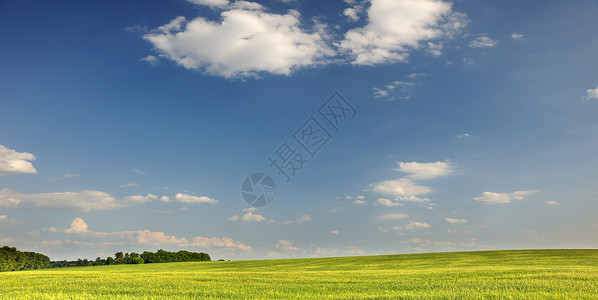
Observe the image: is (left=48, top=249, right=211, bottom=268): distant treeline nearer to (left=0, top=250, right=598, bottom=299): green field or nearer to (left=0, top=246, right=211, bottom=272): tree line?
(left=0, top=246, right=211, bottom=272): tree line

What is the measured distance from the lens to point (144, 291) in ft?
60.1

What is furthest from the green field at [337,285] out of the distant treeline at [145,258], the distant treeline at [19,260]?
the distant treeline at [19,260]

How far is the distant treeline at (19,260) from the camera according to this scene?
373ft

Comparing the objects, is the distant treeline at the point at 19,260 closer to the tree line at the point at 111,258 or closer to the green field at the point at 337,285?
the tree line at the point at 111,258

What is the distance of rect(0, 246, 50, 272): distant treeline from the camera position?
373 feet

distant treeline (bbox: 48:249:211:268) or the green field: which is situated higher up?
the green field

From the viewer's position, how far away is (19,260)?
124 meters

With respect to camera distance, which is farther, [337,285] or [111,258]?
[111,258]

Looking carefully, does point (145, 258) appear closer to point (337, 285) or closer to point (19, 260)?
point (19, 260)

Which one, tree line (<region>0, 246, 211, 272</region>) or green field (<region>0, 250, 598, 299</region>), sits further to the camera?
tree line (<region>0, 246, 211, 272</region>)

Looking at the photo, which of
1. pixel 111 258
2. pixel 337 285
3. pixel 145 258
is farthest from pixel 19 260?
pixel 337 285

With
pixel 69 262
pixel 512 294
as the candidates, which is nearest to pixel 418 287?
pixel 512 294

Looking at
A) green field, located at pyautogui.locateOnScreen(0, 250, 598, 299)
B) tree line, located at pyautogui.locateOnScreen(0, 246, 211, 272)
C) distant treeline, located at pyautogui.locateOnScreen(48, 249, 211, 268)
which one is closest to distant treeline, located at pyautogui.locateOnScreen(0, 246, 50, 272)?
tree line, located at pyautogui.locateOnScreen(0, 246, 211, 272)

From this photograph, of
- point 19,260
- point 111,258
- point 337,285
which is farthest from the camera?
point 19,260
